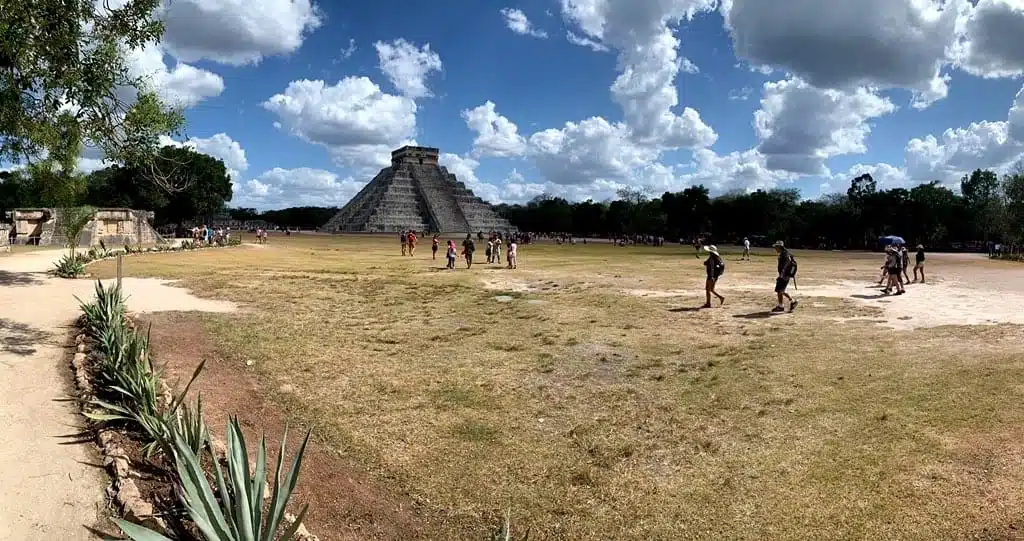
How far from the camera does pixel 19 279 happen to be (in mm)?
14117

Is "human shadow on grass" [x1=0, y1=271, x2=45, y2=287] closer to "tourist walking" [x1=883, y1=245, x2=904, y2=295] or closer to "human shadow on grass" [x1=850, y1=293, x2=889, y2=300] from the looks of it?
"human shadow on grass" [x1=850, y1=293, x2=889, y2=300]

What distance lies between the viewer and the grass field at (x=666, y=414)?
4.95m

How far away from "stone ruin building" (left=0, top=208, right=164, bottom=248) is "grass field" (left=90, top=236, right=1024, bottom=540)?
24.7 meters

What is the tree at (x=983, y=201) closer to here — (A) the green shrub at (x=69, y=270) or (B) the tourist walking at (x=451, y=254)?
(B) the tourist walking at (x=451, y=254)

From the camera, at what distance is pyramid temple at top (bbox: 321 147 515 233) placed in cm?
7700

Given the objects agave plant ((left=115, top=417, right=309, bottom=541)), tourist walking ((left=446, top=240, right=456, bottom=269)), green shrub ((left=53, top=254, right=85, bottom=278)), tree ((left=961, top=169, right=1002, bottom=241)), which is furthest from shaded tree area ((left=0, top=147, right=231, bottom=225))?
tree ((left=961, top=169, right=1002, bottom=241))

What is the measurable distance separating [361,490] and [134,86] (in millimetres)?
9272

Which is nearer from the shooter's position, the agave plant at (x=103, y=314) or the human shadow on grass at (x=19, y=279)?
the agave plant at (x=103, y=314)

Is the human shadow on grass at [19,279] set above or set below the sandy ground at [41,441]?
above

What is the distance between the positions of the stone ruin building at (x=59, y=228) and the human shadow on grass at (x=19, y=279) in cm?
1687

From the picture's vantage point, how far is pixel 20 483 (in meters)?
4.36

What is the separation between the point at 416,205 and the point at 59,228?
52.7m

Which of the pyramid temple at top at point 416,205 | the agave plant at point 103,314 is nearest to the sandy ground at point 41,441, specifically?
the agave plant at point 103,314

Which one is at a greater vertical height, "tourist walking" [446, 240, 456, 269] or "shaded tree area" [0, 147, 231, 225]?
"shaded tree area" [0, 147, 231, 225]
